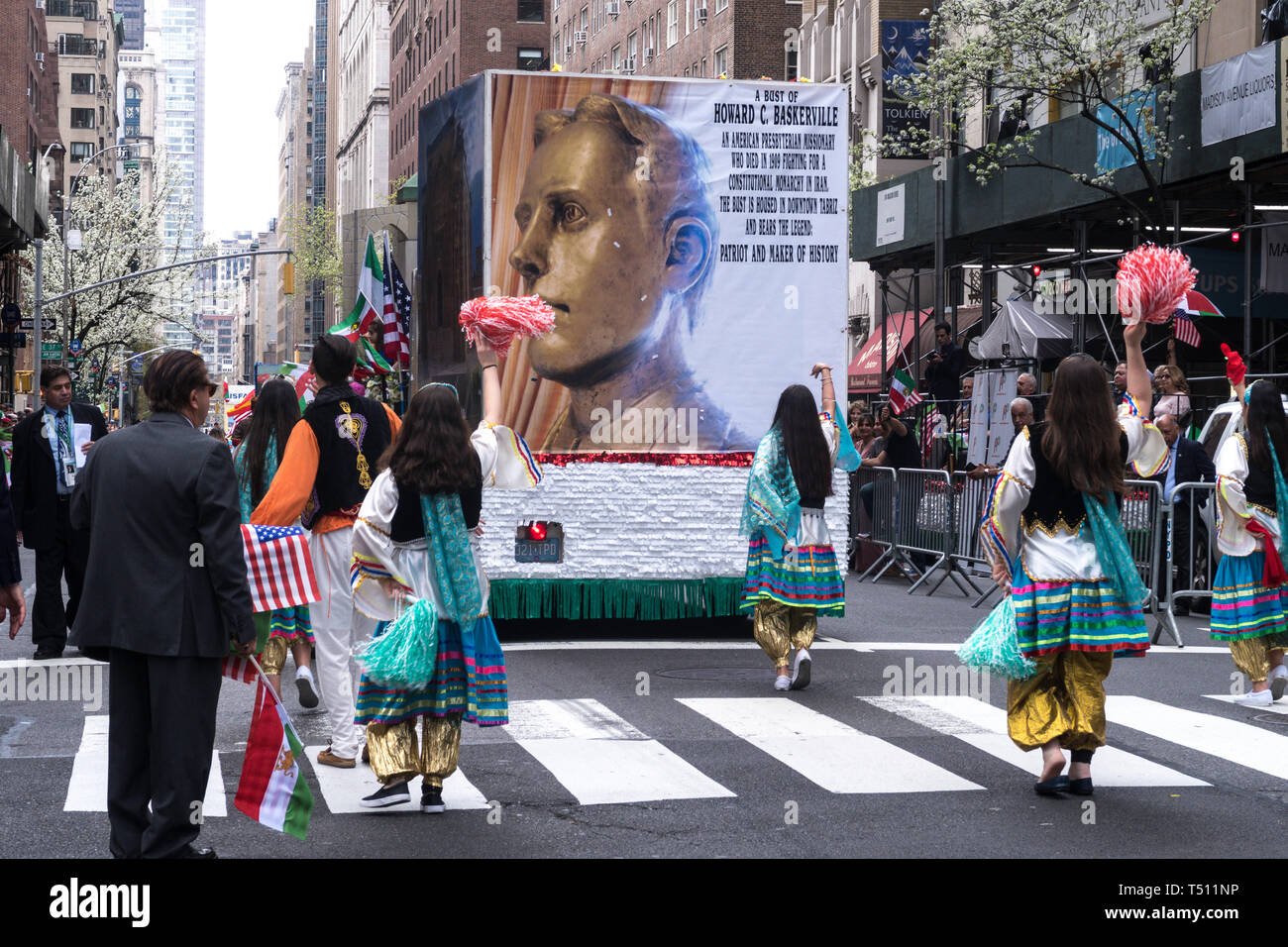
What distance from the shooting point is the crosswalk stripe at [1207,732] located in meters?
8.22

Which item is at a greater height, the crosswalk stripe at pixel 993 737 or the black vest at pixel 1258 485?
the black vest at pixel 1258 485

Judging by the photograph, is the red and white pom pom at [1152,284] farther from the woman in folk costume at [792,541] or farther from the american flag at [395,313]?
the american flag at [395,313]

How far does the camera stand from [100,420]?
42.3 ft

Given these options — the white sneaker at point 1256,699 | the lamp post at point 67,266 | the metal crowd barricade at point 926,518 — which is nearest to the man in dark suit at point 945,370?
the metal crowd barricade at point 926,518

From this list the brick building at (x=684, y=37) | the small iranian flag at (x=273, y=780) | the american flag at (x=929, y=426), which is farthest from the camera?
the brick building at (x=684, y=37)

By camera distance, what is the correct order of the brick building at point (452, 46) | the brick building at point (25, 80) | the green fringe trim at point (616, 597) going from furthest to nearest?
1. the brick building at point (452, 46)
2. the brick building at point (25, 80)
3. the green fringe trim at point (616, 597)

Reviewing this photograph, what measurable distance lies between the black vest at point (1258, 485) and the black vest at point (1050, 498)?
2997 millimetres

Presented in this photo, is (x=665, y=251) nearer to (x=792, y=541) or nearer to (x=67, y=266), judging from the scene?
(x=792, y=541)

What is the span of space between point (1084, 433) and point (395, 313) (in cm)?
1128

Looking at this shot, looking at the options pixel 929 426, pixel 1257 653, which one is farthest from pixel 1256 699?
pixel 929 426
